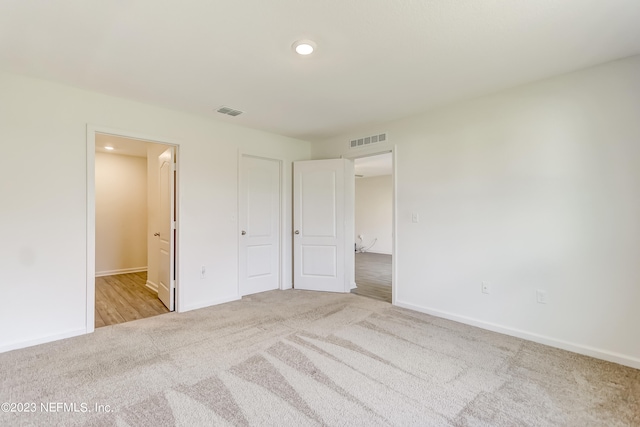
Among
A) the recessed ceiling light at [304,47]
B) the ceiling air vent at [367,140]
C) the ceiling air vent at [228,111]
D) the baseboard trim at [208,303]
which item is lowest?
the baseboard trim at [208,303]

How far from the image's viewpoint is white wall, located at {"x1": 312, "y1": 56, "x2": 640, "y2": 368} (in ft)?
7.79

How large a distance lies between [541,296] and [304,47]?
9.94 feet

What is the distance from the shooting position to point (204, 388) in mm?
2002

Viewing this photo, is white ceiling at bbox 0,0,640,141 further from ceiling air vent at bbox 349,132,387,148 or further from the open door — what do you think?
the open door

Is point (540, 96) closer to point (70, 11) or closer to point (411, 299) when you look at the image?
point (411, 299)

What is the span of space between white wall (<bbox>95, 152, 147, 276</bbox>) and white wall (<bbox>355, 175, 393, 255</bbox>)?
6.20m

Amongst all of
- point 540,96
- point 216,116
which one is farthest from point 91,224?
point 540,96

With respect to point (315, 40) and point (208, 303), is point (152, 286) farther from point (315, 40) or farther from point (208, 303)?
point (315, 40)

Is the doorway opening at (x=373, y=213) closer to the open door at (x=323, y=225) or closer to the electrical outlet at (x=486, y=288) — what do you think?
the open door at (x=323, y=225)

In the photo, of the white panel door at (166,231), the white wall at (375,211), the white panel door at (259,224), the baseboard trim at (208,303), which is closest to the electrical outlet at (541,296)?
the white panel door at (259,224)

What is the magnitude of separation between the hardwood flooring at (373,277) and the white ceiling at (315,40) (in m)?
2.76

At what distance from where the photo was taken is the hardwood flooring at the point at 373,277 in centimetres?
445

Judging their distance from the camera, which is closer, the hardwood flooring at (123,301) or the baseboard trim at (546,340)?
the baseboard trim at (546,340)

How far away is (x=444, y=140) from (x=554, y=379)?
2.46 m
